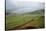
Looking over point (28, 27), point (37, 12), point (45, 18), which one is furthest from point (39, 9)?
point (28, 27)

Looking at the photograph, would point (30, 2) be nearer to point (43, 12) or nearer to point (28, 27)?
point (43, 12)

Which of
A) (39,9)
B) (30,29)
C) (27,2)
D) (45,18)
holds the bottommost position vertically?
(30,29)

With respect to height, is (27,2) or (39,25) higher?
(27,2)

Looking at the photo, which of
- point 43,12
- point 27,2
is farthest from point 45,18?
point 27,2

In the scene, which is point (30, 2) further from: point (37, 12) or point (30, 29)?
point (30, 29)

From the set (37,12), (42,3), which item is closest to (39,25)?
(37,12)

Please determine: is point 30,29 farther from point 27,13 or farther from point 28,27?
point 27,13

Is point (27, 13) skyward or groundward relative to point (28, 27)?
skyward
